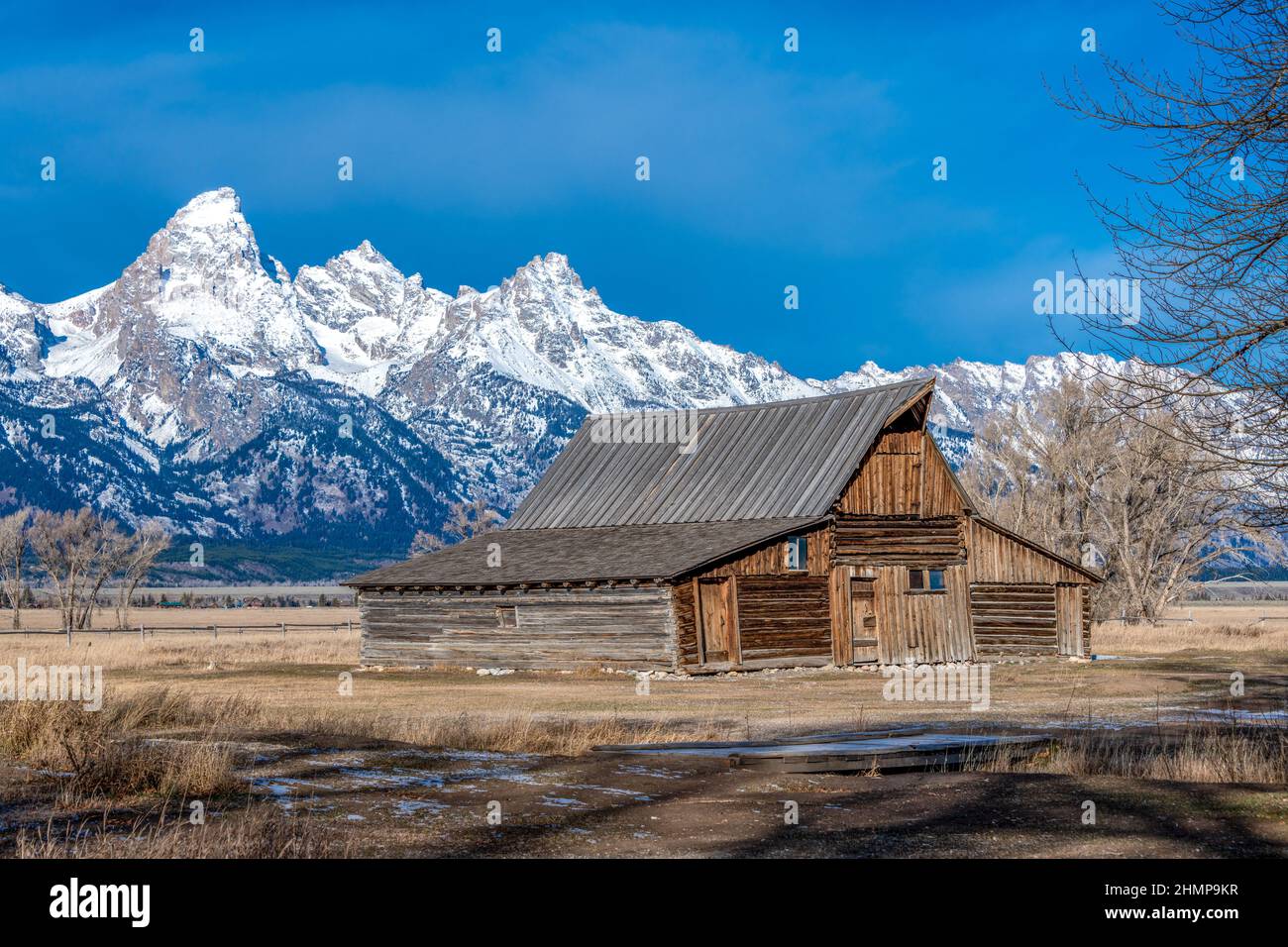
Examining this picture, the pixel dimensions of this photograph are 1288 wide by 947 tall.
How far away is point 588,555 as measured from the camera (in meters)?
39.6

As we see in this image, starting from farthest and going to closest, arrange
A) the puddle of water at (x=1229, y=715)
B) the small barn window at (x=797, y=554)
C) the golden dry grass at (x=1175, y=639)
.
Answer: the golden dry grass at (x=1175, y=639) < the small barn window at (x=797, y=554) < the puddle of water at (x=1229, y=715)

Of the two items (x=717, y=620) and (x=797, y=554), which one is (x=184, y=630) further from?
(x=797, y=554)

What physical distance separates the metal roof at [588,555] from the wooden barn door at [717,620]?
3.13ft

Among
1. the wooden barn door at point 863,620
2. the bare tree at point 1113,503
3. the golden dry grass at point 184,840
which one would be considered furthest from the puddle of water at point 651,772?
the bare tree at point 1113,503

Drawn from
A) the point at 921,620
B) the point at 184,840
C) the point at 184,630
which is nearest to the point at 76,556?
the point at 184,630

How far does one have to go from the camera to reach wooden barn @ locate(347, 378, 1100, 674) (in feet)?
119

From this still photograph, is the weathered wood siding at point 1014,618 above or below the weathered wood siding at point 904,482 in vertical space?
below

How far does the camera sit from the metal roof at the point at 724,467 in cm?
4031

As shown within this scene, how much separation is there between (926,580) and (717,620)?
7.62m

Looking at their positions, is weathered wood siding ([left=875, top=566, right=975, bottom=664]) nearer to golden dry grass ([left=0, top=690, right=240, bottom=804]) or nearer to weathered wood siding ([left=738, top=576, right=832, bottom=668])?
weathered wood siding ([left=738, top=576, right=832, bottom=668])

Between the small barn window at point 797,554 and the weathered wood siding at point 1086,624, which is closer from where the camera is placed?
the small barn window at point 797,554

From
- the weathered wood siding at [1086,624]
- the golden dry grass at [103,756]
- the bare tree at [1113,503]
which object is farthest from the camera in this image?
the bare tree at [1113,503]

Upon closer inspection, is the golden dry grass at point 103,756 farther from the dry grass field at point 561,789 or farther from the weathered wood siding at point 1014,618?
the weathered wood siding at point 1014,618
